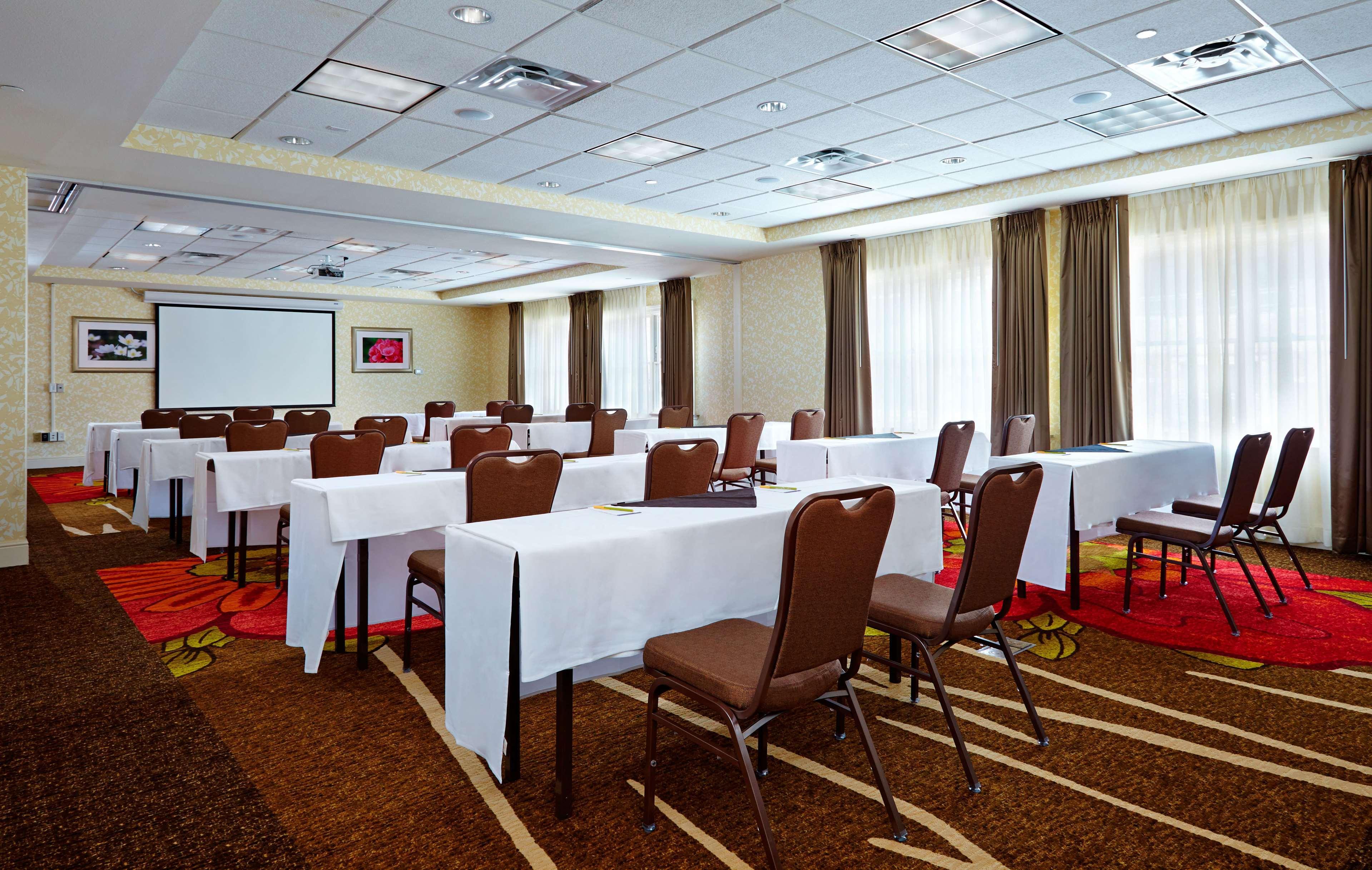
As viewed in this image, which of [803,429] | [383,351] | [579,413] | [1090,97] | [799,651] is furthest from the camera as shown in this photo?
[383,351]

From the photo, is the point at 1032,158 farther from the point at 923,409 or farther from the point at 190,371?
the point at 190,371

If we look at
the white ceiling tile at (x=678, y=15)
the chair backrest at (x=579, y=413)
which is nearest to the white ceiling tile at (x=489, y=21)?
the white ceiling tile at (x=678, y=15)

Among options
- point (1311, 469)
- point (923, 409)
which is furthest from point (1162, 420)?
point (923, 409)

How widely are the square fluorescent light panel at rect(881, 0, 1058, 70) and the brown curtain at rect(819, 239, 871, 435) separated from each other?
432cm

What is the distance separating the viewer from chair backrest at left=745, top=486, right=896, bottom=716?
1788 mm

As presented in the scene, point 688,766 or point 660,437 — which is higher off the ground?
point 660,437

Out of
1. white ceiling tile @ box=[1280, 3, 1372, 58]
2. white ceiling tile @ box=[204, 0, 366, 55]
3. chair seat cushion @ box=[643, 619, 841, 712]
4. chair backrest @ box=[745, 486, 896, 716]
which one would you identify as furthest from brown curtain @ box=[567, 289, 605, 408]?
chair backrest @ box=[745, 486, 896, 716]

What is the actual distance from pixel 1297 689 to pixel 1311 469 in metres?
3.45

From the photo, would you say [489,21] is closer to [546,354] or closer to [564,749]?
[564,749]

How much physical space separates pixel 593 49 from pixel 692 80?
25.0 inches

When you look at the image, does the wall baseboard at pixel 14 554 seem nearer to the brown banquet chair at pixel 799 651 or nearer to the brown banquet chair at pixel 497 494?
the brown banquet chair at pixel 497 494

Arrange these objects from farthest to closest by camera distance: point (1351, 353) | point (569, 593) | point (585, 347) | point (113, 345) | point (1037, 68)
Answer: point (585, 347), point (113, 345), point (1351, 353), point (1037, 68), point (569, 593)

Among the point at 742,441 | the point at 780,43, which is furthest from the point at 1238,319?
the point at 780,43

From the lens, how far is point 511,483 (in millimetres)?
3051
